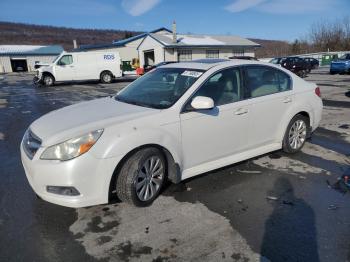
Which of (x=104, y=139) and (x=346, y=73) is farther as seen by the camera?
(x=346, y=73)

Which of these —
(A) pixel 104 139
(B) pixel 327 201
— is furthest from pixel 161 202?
(B) pixel 327 201

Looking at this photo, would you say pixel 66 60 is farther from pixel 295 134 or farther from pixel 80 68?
pixel 295 134

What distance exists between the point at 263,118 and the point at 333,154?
65.2 inches

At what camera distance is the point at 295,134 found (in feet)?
17.1

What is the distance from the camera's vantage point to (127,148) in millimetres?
3301

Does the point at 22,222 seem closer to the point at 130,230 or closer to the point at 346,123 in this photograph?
the point at 130,230

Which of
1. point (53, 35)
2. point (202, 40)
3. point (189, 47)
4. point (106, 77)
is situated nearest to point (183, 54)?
point (189, 47)

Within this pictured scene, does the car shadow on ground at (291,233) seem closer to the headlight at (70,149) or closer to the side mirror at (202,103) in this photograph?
the side mirror at (202,103)

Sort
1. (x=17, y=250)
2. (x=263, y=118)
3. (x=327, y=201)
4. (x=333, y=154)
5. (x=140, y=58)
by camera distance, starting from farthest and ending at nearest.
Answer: (x=140, y=58) < (x=333, y=154) < (x=263, y=118) < (x=327, y=201) < (x=17, y=250)

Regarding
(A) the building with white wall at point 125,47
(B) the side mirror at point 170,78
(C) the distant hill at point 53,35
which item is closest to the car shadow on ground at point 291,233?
(B) the side mirror at point 170,78

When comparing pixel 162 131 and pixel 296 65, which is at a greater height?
pixel 296 65

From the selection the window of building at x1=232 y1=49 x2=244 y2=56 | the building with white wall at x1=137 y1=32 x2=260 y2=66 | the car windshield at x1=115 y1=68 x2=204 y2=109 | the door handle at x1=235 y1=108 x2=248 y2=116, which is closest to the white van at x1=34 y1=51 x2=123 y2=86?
the building with white wall at x1=137 y1=32 x2=260 y2=66

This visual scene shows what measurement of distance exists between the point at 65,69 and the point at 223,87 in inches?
737

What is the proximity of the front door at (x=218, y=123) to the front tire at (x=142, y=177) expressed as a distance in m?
0.37
